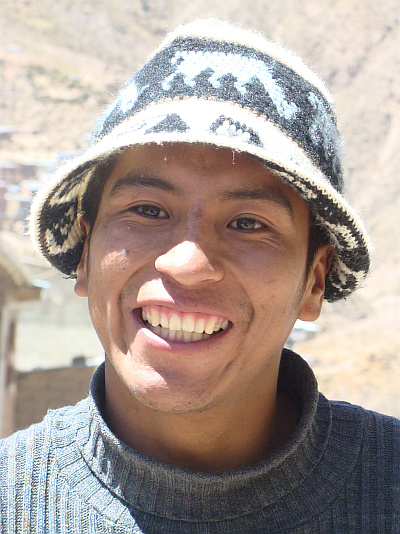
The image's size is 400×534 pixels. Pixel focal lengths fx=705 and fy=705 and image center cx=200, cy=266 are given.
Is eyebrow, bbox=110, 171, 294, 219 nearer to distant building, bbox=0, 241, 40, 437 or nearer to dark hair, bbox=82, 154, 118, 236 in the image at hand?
dark hair, bbox=82, 154, 118, 236

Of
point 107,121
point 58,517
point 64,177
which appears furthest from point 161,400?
point 107,121

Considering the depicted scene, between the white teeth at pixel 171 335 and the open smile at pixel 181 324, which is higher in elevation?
the open smile at pixel 181 324

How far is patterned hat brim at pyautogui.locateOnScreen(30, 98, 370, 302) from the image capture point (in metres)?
1.75

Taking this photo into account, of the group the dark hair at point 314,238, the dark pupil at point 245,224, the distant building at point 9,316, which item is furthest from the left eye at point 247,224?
the distant building at point 9,316

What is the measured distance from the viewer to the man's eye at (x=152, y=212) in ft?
6.46

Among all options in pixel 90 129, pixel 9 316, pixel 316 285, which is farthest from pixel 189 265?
pixel 90 129

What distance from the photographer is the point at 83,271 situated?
2273mm

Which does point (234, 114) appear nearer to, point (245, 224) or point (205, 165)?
point (205, 165)

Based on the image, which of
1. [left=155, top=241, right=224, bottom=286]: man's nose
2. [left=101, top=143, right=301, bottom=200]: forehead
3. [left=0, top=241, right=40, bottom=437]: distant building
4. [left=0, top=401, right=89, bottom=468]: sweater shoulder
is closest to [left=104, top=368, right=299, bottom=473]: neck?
[left=0, top=401, right=89, bottom=468]: sweater shoulder

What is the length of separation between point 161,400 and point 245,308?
33 cm

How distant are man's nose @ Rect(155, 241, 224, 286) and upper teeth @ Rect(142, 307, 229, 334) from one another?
0.10 m

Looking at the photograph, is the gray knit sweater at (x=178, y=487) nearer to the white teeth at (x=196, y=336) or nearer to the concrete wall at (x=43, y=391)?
the white teeth at (x=196, y=336)

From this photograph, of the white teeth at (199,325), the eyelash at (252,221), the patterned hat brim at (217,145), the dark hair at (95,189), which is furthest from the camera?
the dark hair at (95,189)

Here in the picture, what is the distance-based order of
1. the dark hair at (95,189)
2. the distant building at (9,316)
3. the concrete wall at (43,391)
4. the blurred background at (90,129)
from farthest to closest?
the blurred background at (90,129) → the concrete wall at (43,391) → the distant building at (9,316) → the dark hair at (95,189)
